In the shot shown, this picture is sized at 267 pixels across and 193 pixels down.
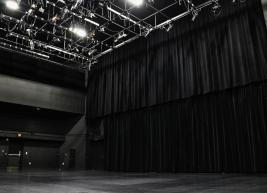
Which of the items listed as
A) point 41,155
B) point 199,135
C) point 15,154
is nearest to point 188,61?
point 199,135

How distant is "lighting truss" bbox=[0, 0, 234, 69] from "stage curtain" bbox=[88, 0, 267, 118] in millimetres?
693

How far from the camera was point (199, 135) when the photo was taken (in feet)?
31.7

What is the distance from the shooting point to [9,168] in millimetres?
13898

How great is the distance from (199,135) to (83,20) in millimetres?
6660

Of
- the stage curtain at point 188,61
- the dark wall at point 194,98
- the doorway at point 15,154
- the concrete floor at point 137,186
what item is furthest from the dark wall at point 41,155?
Answer: the concrete floor at point 137,186

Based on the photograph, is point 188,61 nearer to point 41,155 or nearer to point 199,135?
point 199,135

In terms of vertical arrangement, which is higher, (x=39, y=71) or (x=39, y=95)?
(x=39, y=71)

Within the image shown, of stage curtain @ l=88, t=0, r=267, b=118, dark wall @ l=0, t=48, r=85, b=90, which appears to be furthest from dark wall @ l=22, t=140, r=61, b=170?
dark wall @ l=0, t=48, r=85, b=90

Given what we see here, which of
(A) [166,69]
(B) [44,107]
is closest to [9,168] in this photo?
(B) [44,107]

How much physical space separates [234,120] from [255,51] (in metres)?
2.46

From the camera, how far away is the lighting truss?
9.69 metres

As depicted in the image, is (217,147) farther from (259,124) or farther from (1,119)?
(1,119)

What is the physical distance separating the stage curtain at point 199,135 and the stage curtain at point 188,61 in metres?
0.47

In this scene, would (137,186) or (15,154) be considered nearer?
(137,186)
